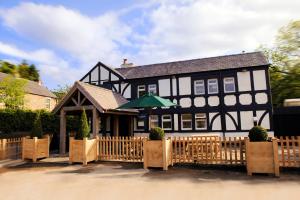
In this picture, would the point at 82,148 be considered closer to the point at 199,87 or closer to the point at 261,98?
the point at 199,87

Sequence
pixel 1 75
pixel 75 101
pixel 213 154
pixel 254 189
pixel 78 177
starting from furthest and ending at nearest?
pixel 1 75
pixel 75 101
pixel 213 154
pixel 78 177
pixel 254 189

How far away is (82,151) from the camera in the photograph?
988 centimetres

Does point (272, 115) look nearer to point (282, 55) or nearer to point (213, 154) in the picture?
point (213, 154)

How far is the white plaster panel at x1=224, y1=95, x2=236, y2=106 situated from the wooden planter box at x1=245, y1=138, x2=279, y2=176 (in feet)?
29.8

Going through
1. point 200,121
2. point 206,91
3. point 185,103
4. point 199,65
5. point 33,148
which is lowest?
point 33,148

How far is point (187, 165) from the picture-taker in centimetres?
901

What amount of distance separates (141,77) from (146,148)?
10462 millimetres

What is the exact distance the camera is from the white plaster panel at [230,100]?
53.3 feet

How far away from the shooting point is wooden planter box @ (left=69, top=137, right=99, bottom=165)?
32.1ft

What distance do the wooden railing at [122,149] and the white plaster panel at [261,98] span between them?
996 centimetres

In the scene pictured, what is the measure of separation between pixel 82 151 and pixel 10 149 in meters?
4.63

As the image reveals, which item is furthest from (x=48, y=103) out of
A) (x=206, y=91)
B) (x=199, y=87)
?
(x=206, y=91)

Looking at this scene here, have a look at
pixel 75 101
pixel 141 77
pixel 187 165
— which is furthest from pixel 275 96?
pixel 75 101

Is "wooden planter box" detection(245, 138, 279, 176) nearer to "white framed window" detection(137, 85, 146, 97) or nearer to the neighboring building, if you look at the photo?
"white framed window" detection(137, 85, 146, 97)
